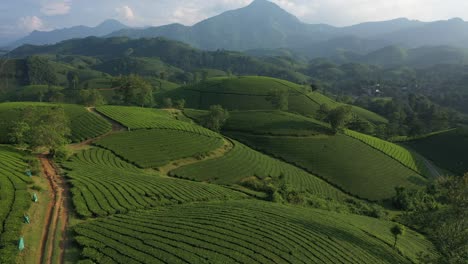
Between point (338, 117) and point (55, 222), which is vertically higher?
point (338, 117)

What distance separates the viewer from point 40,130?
4788 centimetres

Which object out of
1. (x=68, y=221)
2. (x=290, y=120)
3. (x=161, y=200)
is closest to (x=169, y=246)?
(x=68, y=221)

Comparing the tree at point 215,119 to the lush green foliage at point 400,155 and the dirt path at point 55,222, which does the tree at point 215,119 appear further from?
the dirt path at point 55,222

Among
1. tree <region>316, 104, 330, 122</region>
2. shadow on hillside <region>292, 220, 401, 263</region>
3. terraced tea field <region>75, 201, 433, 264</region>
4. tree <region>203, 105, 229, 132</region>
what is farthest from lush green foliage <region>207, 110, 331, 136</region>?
shadow on hillside <region>292, 220, 401, 263</region>

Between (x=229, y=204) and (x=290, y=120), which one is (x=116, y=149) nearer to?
(x=229, y=204)

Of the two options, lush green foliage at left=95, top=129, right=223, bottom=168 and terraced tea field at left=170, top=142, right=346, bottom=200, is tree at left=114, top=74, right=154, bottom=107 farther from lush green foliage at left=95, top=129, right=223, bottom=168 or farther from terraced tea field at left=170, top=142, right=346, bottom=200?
terraced tea field at left=170, top=142, right=346, bottom=200

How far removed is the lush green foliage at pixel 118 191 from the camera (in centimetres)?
3219

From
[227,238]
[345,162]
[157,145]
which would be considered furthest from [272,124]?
[227,238]

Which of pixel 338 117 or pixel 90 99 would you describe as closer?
pixel 338 117

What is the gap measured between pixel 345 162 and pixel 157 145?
49.1 meters

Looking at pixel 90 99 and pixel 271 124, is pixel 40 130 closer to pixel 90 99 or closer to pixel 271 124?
pixel 271 124

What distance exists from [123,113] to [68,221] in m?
60.6

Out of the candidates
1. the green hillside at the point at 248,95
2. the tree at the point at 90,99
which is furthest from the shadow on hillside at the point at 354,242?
the green hillside at the point at 248,95

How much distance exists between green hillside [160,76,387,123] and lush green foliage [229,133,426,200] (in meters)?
58.1
